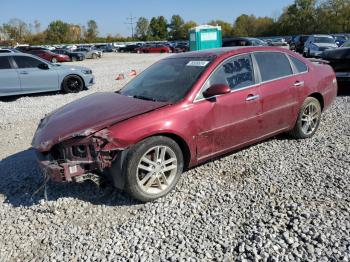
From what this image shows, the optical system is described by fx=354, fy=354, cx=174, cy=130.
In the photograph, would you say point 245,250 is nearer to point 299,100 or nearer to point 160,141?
point 160,141

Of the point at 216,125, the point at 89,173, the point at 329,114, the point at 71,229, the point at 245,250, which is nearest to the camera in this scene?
the point at 245,250

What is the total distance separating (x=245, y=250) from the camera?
2990mm

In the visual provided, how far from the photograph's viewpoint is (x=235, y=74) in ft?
15.1

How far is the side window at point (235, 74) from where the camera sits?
4375mm

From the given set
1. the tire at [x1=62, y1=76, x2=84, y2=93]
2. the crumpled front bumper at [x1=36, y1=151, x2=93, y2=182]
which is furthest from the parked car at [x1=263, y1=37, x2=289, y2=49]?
the crumpled front bumper at [x1=36, y1=151, x2=93, y2=182]

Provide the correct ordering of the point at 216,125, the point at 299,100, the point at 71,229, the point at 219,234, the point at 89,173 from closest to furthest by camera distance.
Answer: the point at 219,234
the point at 71,229
the point at 89,173
the point at 216,125
the point at 299,100

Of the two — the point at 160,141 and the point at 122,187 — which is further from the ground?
the point at 160,141

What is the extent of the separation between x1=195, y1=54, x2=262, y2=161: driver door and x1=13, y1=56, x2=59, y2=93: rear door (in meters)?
8.34

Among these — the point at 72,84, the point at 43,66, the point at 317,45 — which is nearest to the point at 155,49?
the point at 317,45

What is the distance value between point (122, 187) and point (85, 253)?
78cm

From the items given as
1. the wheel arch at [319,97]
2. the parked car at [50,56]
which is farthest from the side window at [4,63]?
the parked car at [50,56]

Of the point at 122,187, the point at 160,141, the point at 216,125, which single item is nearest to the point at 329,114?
the point at 216,125

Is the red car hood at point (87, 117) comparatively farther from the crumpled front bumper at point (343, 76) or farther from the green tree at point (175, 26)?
the green tree at point (175, 26)

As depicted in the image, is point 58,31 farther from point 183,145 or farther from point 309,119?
point 183,145
